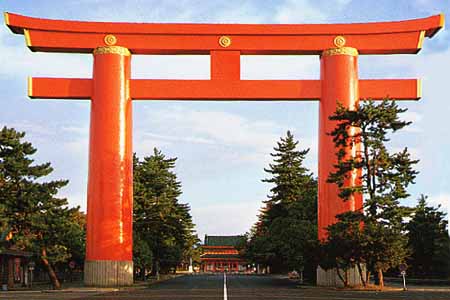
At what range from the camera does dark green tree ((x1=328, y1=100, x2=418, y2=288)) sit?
33.9 m

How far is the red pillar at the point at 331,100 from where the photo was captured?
38438 millimetres

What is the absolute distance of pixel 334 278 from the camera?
3859cm

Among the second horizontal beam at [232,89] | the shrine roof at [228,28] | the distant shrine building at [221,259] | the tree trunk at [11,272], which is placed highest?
the shrine roof at [228,28]

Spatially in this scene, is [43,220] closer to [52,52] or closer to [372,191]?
[52,52]

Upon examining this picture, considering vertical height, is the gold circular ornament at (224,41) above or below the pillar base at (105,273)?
above

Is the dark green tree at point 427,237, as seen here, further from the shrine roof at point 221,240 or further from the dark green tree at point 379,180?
the shrine roof at point 221,240

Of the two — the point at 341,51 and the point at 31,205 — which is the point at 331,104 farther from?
the point at 31,205

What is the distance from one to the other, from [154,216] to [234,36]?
25.4 meters

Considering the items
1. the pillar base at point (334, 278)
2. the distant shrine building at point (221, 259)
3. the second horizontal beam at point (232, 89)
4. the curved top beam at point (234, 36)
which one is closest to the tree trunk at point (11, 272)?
the second horizontal beam at point (232, 89)

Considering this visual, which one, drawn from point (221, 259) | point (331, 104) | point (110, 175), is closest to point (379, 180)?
point (331, 104)

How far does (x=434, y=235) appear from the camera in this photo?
56.0 m

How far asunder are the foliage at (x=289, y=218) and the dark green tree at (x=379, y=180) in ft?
12.5

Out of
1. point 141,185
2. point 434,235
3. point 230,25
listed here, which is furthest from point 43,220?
point 434,235

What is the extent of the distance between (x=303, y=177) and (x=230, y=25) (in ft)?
107
